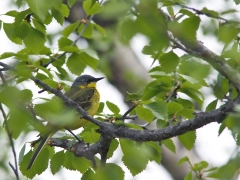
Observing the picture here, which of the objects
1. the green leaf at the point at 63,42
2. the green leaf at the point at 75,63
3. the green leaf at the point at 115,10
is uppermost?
the green leaf at the point at 63,42

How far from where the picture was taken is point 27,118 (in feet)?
5.24

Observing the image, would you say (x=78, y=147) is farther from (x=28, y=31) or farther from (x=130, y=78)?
(x=130, y=78)

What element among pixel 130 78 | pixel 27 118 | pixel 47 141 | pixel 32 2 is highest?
pixel 130 78

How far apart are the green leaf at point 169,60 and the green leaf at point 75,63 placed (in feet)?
3.48

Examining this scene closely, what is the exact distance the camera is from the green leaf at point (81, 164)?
3.99 metres

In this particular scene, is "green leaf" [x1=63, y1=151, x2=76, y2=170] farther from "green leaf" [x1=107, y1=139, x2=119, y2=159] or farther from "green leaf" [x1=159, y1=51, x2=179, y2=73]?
"green leaf" [x1=159, y1=51, x2=179, y2=73]

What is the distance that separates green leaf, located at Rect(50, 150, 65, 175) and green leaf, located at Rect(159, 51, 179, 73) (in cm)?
113

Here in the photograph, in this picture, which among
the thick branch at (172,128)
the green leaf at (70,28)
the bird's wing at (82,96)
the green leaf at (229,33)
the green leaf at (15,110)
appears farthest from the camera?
the bird's wing at (82,96)

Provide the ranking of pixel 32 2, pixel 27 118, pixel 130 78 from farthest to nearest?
pixel 130 78, pixel 32 2, pixel 27 118

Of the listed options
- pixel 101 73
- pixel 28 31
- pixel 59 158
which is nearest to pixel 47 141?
pixel 59 158

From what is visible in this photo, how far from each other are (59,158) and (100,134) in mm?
439

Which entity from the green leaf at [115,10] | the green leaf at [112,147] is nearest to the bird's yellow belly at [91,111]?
the green leaf at [112,147]

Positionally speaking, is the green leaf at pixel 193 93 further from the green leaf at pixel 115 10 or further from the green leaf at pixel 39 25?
the green leaf at pixel 115 10

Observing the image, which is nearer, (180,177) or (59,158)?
(59,158)
